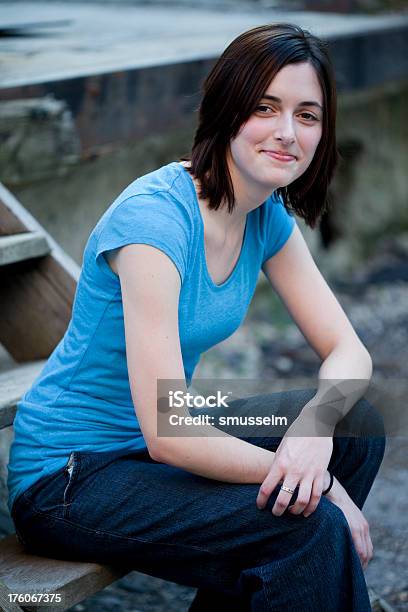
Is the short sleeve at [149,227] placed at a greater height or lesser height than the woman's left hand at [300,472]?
greater

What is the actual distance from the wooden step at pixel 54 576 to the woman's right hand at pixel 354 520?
446 millimetres

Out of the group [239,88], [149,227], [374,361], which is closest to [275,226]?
[239,88]

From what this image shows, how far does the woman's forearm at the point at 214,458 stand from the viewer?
1760 millimetres

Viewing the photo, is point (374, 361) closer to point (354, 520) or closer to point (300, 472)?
point (354, 520)

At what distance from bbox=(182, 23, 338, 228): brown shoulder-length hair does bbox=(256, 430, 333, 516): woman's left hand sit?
1.69 feet

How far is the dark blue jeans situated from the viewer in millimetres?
1694

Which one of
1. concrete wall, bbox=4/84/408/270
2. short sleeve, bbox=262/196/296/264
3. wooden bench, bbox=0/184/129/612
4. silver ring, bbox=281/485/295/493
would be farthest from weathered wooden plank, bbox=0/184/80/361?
concrete wall, bbox=4/84/408/270

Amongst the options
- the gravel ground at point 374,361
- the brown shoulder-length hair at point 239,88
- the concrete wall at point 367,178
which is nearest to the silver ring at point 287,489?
the brown shoulder-length hair at point 239,88

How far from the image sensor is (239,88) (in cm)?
190

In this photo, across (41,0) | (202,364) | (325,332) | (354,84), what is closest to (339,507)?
(325,332)

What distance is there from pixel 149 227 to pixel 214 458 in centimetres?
45

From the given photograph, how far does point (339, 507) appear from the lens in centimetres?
189

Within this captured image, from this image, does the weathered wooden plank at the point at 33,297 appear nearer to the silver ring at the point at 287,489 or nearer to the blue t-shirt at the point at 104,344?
the blue t-shirt at the point at 104,344

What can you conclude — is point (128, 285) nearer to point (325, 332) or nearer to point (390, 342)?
point (325, 332)
